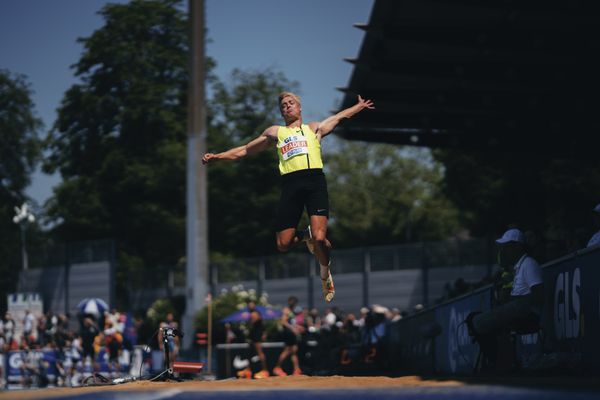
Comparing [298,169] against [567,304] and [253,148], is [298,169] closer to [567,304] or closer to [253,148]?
[253,148]

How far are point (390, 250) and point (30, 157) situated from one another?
46148mm

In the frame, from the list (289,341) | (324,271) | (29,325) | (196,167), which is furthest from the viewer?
(29,325)

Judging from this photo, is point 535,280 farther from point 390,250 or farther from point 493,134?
point 390,250

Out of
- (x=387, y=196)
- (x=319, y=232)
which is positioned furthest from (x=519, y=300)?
(x=387, y=196)

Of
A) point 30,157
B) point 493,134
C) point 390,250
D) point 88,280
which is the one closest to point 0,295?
point 30,157

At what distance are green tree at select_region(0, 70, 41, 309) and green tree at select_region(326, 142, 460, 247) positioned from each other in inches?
967

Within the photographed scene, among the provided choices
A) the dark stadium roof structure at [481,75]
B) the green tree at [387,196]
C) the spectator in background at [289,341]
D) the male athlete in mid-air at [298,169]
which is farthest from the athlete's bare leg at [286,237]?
the green tree at [387,196]

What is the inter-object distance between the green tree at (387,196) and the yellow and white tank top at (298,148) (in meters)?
77.2

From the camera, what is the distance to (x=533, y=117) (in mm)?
24016

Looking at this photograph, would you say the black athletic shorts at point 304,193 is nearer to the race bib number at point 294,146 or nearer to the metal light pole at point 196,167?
the race bib number at point 294,146

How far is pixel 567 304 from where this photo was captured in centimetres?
1031

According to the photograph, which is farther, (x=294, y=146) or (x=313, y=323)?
(x=313, y=323)

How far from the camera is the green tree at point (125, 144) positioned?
6209 centimetres

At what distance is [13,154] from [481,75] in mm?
59476
